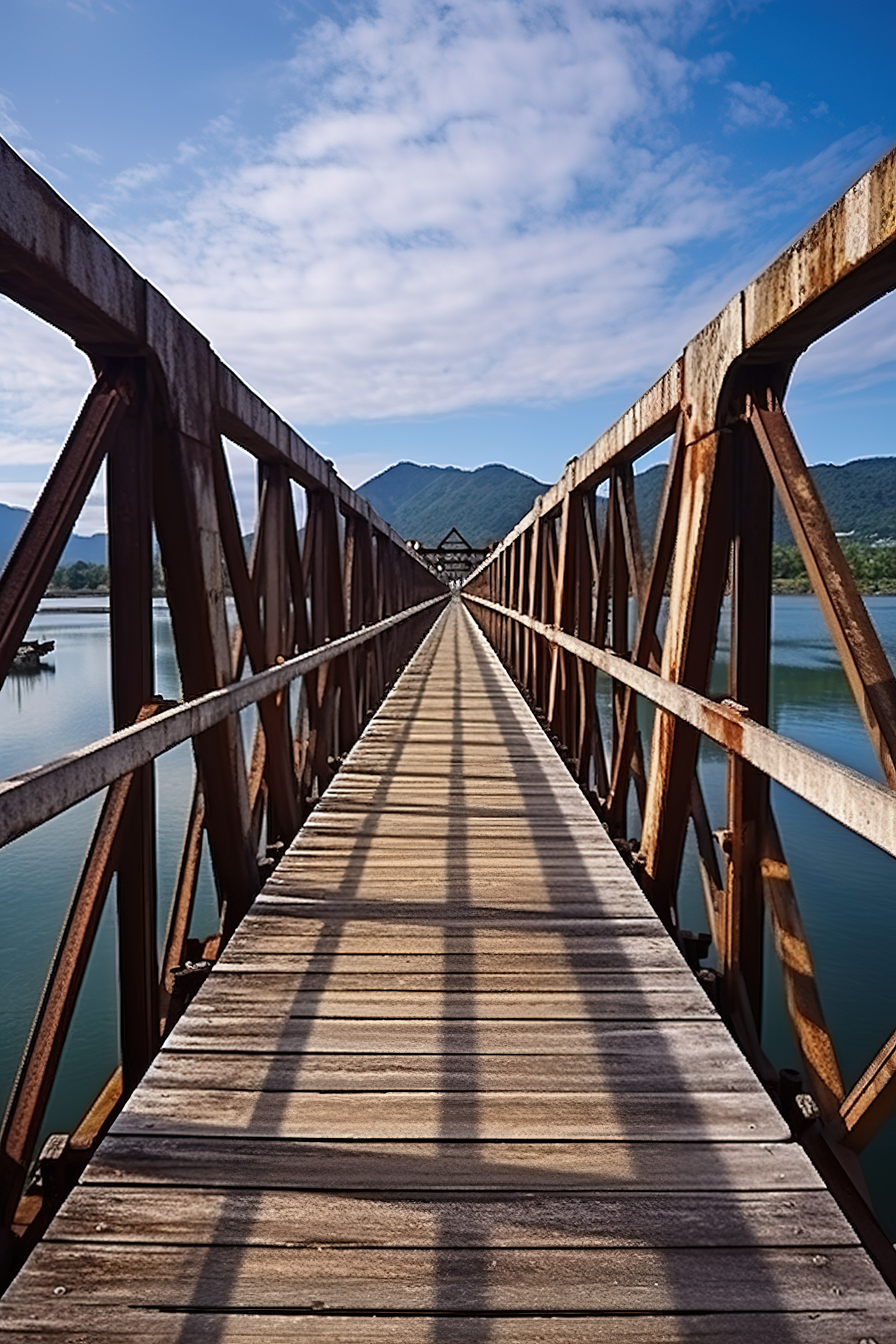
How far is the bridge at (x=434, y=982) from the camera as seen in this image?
1551 mm

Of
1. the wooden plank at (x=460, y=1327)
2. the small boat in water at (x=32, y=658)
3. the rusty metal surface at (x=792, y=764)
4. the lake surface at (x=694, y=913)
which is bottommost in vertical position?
the lake surface at (x=694, y=913)

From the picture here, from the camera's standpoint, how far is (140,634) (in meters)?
2.45

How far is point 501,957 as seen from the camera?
2947 millimetres

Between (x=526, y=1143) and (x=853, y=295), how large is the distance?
6.12ft

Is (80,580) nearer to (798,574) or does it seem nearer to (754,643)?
(798,574)

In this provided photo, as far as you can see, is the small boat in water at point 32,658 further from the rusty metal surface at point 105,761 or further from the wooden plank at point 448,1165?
the wooden plank at point 448,1165

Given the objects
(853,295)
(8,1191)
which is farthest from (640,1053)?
(853,295)

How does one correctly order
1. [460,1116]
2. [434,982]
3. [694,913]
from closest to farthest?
[460,1116], [434,982], [694,913]

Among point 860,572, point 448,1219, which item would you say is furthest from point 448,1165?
point 860,572

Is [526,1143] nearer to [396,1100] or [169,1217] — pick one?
[396,1100]

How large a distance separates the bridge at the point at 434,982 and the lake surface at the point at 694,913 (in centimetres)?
125

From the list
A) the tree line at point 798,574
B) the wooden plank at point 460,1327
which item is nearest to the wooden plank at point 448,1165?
the wooden plank at point 460,1327

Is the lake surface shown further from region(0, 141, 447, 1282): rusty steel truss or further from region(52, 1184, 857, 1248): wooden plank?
region(52, 1184, 857, 1248): wooden plank

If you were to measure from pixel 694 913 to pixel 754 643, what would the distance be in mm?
7330
